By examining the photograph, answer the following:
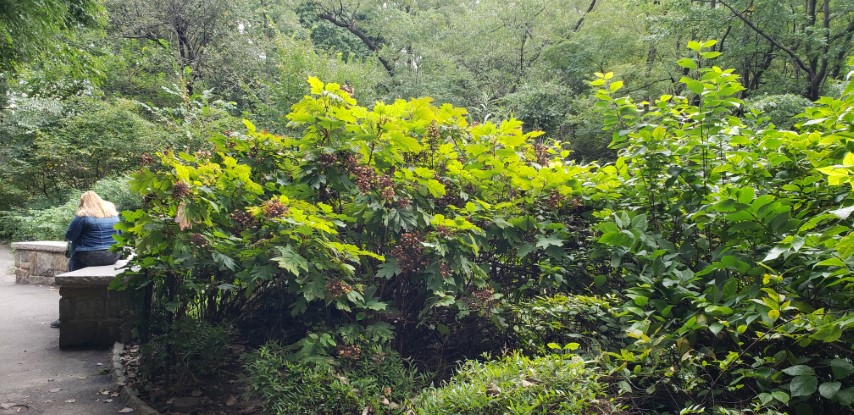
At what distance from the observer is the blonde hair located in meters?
6.87

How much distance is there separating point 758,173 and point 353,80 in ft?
59.7

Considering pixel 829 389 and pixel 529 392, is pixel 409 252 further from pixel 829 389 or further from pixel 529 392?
pixel 829 389

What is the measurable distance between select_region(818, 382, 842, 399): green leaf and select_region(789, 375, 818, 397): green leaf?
0.03 metres

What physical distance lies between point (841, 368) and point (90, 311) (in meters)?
6.98

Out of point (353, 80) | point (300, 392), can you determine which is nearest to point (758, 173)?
point (300, 392)

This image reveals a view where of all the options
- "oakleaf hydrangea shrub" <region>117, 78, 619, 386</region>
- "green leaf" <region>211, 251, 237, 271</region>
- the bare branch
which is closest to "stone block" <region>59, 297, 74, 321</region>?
"oakleaf hydrangea shrub" <region>117, 78, 619, 386</region>

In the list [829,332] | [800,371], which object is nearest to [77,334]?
[800,371]

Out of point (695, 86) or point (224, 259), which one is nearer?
point (695, 86)

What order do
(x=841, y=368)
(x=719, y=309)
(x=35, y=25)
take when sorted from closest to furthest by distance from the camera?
(x=841, y=368)
(x=719, y=309)
(x=35, y=25)

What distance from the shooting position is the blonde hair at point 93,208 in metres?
6.87

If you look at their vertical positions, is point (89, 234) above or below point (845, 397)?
above

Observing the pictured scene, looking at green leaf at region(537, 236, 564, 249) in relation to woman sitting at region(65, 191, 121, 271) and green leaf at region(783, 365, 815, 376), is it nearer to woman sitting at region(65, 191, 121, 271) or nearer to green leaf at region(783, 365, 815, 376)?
green leaf at region(783, 365, 815, 376)

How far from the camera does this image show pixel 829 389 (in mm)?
2047

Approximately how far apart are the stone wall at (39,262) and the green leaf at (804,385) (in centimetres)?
1218
